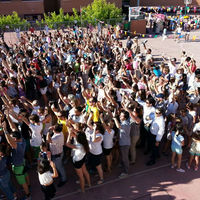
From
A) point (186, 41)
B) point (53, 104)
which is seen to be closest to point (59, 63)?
point (53, 104)

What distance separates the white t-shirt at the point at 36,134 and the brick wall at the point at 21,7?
1243 inches

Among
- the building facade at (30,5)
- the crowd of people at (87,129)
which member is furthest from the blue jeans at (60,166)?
the building facade at (30,5)

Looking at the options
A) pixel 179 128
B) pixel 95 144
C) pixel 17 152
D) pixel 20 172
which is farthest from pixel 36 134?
pixel 179 128

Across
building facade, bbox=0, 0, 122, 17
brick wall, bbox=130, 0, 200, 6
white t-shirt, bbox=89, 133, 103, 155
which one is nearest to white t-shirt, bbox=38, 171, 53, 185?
white t-shirt, bbox=89, 133, 103, 155

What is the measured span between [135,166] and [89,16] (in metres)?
20.3

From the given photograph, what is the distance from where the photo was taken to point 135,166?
16.1ft

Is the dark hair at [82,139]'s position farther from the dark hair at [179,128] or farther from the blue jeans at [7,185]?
the dark hair at [179,128]

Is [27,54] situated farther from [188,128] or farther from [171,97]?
[188,128]

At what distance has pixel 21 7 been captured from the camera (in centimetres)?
3050

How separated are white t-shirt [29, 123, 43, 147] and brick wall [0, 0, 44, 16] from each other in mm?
31567

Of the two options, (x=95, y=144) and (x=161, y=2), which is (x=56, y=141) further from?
(x=161, y=2)

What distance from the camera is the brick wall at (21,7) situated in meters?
29.9

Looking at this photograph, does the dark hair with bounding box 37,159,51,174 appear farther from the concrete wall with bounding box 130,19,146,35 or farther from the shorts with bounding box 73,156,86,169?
the concrete wall with bounding box 130,19,146,35

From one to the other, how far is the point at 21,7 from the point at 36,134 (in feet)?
105
